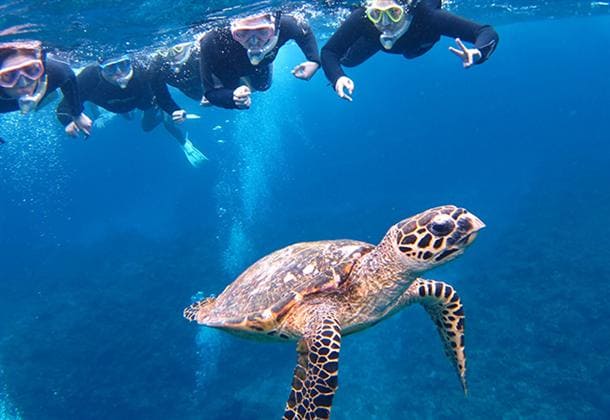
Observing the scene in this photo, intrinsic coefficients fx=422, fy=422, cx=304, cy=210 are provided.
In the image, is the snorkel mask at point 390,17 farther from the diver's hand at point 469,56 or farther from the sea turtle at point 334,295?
the sea turtle at point 334,295

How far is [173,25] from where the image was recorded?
10500mm

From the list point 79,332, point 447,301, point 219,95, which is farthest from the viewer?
point 79,332

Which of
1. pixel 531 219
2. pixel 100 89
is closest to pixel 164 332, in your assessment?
pixel 100 89

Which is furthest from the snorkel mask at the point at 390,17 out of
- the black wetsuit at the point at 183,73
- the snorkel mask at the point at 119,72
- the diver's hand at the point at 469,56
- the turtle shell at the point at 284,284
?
the snorkel mask at the point at 119,72

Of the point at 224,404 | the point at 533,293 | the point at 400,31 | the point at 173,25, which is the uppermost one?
the point at 400,31

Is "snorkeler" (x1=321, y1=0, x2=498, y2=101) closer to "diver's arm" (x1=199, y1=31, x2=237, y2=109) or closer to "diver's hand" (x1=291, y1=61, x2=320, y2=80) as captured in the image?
"diver's hand" (x1=291, y1=61, x2=320, y2=80)

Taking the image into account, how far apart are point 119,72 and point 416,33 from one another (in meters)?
6.61

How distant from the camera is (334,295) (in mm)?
4137

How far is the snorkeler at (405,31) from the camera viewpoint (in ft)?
18.5

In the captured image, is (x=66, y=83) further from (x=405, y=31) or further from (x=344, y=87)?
(x=405, y=31)

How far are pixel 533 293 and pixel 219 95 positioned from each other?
990 centimetres

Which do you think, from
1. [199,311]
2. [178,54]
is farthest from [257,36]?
[178,54]

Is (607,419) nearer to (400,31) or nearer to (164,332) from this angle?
(400,31)

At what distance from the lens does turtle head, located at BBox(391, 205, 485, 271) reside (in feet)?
10.3
